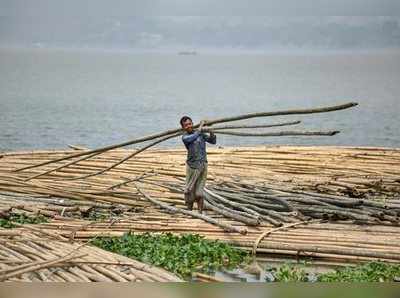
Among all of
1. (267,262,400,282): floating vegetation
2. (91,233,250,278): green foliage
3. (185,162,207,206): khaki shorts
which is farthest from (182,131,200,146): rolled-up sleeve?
(267,262,400,282): floating vegetation

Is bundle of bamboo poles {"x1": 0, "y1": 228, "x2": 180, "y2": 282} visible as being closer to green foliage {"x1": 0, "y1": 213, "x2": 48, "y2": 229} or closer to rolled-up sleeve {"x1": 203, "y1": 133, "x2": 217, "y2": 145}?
green foliage {"x1": 0, "y1": 213, "x2": 48, "y2": 229}

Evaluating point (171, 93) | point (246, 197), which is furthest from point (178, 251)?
point (171, 93)

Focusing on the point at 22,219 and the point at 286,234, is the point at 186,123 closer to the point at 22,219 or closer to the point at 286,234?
the point at 286,234

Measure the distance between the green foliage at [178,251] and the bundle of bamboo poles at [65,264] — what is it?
0.42 ft

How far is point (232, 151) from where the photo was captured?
8062mm

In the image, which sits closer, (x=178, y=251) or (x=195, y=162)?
(x=178, y=251)

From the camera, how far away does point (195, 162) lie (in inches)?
249

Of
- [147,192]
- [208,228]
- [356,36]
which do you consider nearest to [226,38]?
[356,36]

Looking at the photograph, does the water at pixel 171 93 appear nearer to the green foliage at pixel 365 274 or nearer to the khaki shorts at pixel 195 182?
the khaki shorts at pixel 195 182

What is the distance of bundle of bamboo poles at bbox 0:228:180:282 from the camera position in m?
5.24

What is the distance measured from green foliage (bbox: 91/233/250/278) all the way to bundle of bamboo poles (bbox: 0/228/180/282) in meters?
0.13

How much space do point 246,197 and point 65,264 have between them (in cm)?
160

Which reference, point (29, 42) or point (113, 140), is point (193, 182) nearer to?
point (29, 42)

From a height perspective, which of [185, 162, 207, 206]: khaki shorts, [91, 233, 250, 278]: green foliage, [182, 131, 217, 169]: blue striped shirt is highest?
[182, 131, 217, 169]: blue striped shirt
